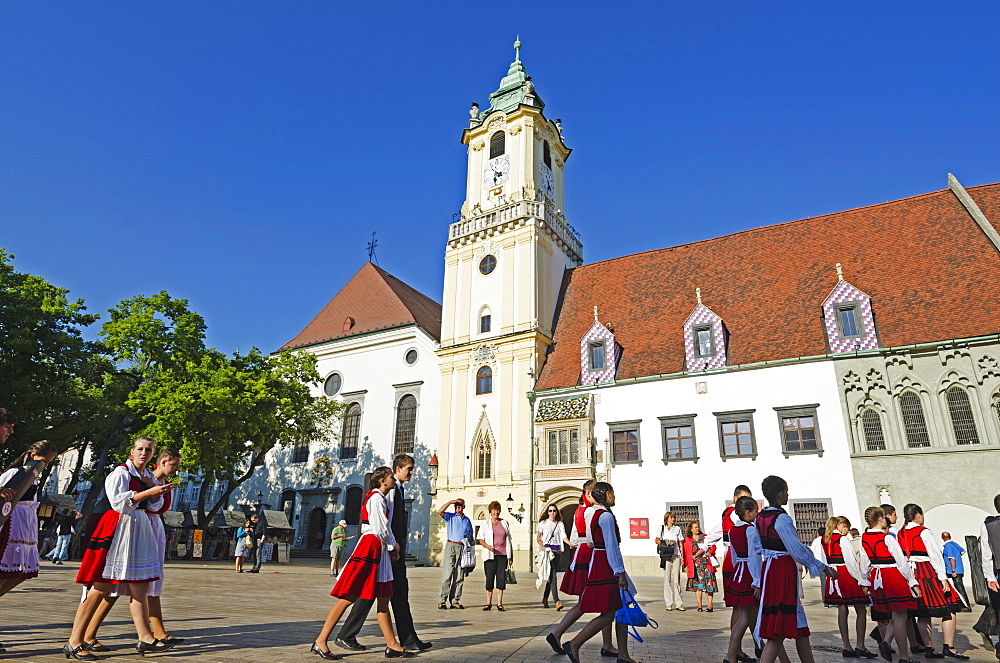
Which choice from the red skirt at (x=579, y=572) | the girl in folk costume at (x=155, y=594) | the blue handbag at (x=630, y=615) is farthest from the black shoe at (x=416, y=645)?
the girl in folk costume at (x=155, y=594)

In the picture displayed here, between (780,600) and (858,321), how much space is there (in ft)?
64.8

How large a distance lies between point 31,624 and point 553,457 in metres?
20.2

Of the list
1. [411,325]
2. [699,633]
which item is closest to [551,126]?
[411,325]

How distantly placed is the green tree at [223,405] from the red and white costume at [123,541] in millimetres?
18630

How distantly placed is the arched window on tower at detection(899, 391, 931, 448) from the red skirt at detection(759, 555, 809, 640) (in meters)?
17.7

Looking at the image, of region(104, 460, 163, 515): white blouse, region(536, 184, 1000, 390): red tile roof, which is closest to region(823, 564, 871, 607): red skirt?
region(104, 460, 163, 515): white blouse

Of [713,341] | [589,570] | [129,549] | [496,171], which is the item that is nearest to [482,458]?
[713,341]

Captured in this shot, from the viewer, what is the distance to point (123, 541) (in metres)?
5.93

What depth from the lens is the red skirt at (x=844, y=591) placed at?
7645mm

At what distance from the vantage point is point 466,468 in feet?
92.2

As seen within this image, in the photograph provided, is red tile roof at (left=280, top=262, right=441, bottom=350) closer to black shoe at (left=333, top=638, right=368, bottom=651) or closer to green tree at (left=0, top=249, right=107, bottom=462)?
green tree at (left=0, top=249, right=107, bottom=462)

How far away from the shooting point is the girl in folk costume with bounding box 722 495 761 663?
6277mm

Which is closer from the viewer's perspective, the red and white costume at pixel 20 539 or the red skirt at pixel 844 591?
the red and white costume at pixel 20 539

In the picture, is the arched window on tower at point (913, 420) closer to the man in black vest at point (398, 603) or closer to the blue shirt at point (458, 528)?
the blue shirt at point (458, 528)
